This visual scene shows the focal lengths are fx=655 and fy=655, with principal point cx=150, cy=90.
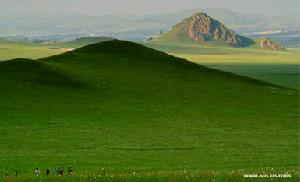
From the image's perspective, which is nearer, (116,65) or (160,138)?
(160,138)

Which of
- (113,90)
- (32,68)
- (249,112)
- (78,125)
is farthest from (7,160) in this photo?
(32,68)

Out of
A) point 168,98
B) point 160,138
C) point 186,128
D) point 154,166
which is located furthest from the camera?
point 168,98

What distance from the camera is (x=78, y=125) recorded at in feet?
189

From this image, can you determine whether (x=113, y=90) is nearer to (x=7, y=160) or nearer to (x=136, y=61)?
(x=136, y=61)

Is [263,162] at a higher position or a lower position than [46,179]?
lower

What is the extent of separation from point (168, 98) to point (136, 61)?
83.7ft

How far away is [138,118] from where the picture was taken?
6250cm

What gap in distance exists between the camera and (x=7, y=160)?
39.2 m

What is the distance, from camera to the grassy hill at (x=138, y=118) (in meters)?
39.4

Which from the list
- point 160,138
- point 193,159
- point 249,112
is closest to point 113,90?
point 249,112

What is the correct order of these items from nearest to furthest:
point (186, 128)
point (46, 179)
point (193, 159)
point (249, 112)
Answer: point (46, 179) → point (193, 159) → point (186, 128) → point (249, 112)

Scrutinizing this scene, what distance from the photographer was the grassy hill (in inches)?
1550

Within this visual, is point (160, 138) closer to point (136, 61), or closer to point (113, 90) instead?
point (113, 90)

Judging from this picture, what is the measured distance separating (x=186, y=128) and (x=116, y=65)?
43.0 metres
